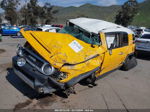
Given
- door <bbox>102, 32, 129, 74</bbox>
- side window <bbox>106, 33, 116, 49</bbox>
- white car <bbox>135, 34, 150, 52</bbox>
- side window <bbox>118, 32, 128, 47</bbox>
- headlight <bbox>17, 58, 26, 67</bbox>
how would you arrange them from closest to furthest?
headlight <bbox>17, 58, 26, 67</bbox> → door <bbox>102, 32, 129, 74</bbox> → side window <bbox>106, 33, 116, 49</bbox> → side window <bbox>118, 32, 128, 47</bbox> → white car <bbox>135, 34, 150, 52</bbox>

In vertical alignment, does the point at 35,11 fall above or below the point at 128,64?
above

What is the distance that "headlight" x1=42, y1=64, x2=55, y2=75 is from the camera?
3492 mm

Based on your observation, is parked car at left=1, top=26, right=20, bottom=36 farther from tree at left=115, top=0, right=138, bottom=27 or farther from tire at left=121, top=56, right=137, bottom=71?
tree at left=115, top=0, right=138, bottom=27

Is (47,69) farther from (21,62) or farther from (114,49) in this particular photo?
(114,49)

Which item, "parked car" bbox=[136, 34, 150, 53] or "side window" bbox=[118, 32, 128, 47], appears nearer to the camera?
"side window" bbox=[118, 32, 128, 47]

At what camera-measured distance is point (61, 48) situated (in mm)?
3914

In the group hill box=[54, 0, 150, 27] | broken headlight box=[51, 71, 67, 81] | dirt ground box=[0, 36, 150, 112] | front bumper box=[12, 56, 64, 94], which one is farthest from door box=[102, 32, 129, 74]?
hill box=[54, 0, 150, 27]

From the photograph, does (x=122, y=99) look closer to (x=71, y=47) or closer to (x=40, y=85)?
(x=71, y=47)

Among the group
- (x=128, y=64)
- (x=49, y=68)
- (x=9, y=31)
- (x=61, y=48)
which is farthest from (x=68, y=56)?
(x=9, y=31)

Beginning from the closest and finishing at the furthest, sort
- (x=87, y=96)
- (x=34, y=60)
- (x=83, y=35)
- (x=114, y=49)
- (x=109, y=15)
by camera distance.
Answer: (x=34, y=60) → (x=87, y=96) → (x=83, y=35) → (x=114, y=49) → (x=109, y=15)

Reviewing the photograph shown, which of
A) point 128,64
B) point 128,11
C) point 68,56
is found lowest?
point 128,64

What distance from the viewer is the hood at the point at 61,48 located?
365 centimetres

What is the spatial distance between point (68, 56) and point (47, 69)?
611 millimetres

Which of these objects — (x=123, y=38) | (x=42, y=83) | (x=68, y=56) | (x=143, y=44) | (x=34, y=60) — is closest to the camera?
(x=42, y=83)
